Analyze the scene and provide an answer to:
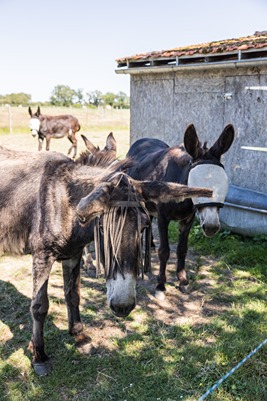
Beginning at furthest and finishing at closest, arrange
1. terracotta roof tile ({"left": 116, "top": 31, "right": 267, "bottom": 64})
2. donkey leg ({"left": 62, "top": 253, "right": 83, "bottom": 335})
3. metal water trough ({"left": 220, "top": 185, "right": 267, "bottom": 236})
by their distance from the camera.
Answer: terracotta roof tile ({"left": 116, "top": 31, "right": 267, "bottom": 64})
metal water trough ({"left": 220, "top": 185, "right": 267, "bottom": 236})
donkey leg ({"left": 62, "top": 253, "right": 83, "bottom": 335})

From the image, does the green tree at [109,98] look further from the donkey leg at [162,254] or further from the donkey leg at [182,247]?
the donkey leg at [162,254]

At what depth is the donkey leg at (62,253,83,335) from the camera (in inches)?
132

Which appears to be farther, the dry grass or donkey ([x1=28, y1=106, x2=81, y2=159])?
the dry grass

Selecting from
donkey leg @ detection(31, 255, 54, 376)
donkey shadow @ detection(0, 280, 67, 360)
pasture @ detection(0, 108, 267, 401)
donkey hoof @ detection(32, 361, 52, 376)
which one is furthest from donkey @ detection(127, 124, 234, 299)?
donkey hoof @ detection(32, 361, 52, 376)

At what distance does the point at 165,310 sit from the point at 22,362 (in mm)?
1643

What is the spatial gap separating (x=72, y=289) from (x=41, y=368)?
716mm

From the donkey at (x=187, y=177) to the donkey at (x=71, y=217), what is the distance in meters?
0.70

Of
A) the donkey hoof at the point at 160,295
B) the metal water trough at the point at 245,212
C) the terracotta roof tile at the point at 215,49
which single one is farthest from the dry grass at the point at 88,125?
the donkey hoof at the point at 160,295

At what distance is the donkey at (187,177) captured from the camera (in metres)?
3.59

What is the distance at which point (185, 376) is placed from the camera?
3.00 metres

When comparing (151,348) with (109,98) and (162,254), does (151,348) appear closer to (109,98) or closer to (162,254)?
(162,254)

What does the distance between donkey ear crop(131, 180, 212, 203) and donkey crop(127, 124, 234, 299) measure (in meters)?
0.90

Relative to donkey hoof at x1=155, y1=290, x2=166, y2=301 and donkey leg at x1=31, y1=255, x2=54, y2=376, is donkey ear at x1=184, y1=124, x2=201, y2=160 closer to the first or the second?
donkey hoof at x1=155, y1=290, x2=166, y2=301

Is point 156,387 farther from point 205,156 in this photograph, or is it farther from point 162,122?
point 162,122
